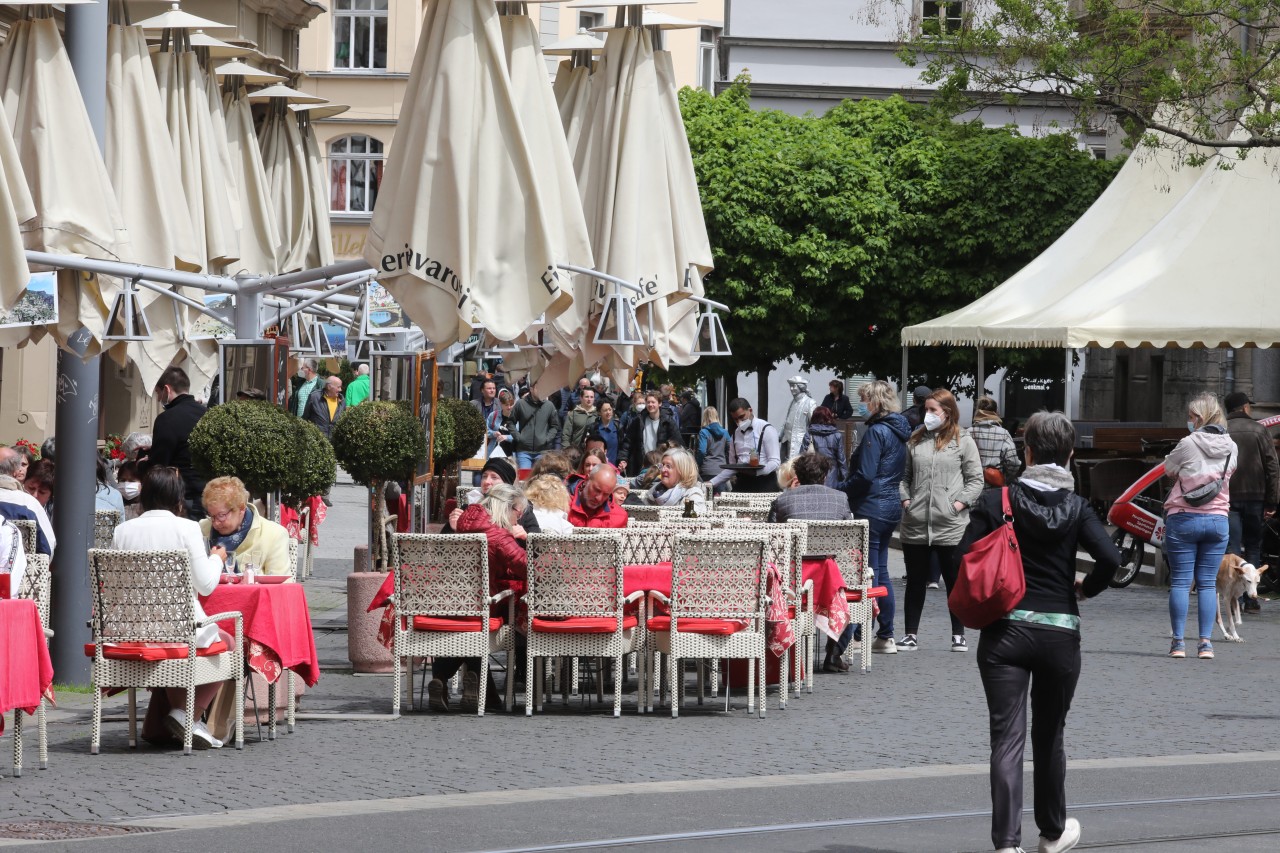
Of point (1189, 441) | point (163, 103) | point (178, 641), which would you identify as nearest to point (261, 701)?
point (178, 641)

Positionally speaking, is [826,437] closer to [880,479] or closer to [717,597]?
[880,479]

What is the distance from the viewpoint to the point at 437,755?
1046 cm

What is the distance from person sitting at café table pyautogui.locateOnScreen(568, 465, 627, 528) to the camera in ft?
46.2

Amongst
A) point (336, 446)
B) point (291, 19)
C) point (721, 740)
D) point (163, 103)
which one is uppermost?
point (291, 19)

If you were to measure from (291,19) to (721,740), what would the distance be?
93.1 feet

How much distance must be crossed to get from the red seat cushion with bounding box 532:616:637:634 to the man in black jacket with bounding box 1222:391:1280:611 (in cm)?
847

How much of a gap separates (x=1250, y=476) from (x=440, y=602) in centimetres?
970

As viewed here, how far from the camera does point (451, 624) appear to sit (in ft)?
Result: 39.0

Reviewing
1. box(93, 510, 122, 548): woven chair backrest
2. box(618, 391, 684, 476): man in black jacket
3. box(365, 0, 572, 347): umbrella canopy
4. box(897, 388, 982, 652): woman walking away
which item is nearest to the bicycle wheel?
box(897, 388, 982, 652): woman walking away

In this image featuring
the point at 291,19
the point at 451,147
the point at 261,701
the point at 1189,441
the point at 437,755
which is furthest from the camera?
the point at 291,19

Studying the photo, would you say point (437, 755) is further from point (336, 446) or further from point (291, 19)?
point (291, 19)

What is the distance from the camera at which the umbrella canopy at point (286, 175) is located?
57.2 feet

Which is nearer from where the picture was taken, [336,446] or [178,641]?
[178,641]

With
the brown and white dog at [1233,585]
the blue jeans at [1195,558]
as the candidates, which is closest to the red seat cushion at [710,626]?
the blue jeans at [1195,558]
